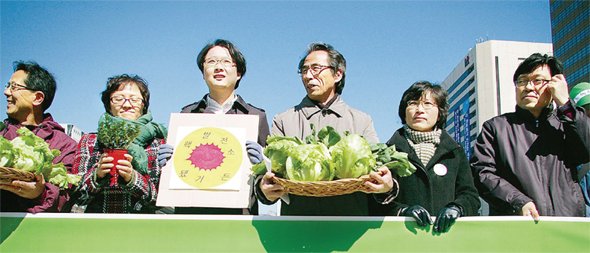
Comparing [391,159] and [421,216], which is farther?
[421,216]

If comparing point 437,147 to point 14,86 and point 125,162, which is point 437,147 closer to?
point 125,162

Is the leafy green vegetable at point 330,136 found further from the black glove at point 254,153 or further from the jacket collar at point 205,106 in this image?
the jacket collar at point 205,106

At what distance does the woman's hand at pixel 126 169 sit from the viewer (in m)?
3.48

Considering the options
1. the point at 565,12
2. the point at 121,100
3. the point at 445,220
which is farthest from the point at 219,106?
the point at 565,12

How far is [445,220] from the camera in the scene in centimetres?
332

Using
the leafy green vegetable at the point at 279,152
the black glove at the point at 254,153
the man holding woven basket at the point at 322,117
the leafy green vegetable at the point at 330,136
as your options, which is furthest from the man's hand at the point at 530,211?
the black glove at the point at 254,153

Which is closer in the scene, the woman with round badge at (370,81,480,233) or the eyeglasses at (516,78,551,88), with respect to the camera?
the woman with round badge at (370,81,480,233)

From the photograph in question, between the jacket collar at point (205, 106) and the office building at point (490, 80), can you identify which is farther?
the office building at point (490, 80)

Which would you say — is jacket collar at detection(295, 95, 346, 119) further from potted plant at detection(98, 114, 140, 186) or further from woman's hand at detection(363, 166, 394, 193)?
potted plant at detection(98, 114, 140, 186)

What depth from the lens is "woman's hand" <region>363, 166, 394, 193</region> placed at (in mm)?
2904

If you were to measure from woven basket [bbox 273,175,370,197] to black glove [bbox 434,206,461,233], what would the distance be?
2.79 ft

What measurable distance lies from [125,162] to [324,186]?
174 centimetres

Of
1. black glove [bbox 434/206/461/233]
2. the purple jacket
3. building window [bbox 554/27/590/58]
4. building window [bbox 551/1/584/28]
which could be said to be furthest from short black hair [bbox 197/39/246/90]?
building window [bbox 551/1/584/28]

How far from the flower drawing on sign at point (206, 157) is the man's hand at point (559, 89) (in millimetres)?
3227
